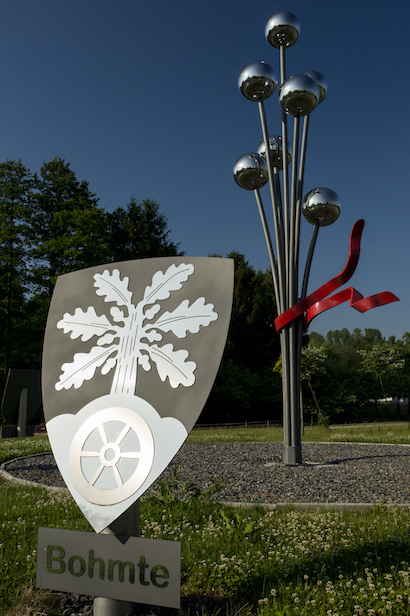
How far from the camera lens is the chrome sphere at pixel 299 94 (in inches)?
288

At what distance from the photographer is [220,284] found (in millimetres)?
2564

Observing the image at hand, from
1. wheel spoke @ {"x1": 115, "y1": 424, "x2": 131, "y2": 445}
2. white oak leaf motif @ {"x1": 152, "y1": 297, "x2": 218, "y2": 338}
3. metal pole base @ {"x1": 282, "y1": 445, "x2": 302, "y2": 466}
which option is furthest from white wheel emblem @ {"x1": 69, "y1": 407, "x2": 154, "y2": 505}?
metal pole base @ {"x1": 282, "y1": 445, "x2": 302, "y2": 466}

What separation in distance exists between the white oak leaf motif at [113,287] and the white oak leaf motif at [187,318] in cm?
33

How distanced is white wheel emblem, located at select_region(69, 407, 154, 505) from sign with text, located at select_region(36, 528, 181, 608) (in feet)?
0.83

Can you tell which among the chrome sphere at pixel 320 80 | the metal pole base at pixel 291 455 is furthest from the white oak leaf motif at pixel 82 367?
the chrome sphere at pixel 320 80

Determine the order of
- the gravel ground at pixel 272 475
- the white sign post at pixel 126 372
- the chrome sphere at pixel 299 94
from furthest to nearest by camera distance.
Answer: the chrome sphere at pixel 299 94, the gravel ground at pixel 272 475, the white sign post at pixel 126 372

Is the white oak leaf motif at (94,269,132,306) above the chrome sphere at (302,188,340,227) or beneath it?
beneath

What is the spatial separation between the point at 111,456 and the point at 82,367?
2.12 ft

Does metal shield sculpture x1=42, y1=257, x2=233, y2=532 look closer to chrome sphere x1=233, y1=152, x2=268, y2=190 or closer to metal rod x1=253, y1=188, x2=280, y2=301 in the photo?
metal rod x1=253, y1=188, x2=280, y2=301

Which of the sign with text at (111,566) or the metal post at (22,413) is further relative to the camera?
the metal post at (22,413)

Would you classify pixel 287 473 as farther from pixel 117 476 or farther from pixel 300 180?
pixel 300 180

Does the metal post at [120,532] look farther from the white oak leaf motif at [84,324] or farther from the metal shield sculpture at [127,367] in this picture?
the white oak leaf motif at [84,324]

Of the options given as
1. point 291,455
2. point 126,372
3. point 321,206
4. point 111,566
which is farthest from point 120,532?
point 321,206

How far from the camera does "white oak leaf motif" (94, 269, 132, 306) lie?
2793 mm
